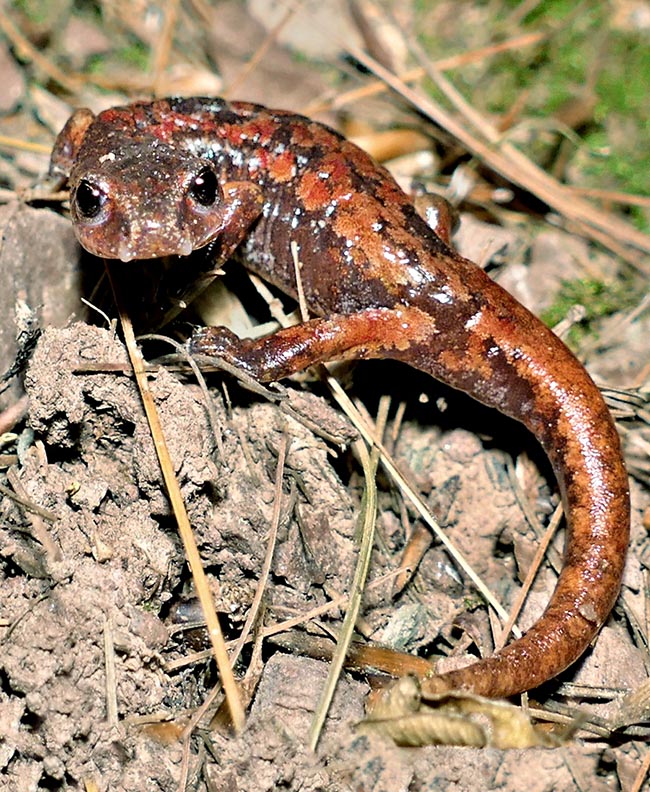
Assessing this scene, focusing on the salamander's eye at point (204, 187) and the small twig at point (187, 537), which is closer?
the small twig at point (187, 537)

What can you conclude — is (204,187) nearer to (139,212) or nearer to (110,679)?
(139,212)

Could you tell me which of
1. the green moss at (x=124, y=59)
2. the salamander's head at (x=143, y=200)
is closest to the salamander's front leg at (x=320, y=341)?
the salamander's head at (x=143, y=200)

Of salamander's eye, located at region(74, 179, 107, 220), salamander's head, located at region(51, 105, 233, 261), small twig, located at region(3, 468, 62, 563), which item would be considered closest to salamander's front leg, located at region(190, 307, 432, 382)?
salamander's head, located at region(51, 105, 233, 261)

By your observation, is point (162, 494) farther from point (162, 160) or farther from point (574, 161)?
point (574, 161)

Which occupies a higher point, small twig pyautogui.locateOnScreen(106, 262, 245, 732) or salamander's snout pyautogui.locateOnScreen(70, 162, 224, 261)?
salamander's snout pyautogui.locateOnScreen(70, 162, 224, 261)

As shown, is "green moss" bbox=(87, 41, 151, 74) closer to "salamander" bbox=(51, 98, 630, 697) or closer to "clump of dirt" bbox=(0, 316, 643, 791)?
"salamander" bbox=(51, 98, 630, 697)

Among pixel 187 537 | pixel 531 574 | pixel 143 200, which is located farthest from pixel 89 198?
pixel 531 574

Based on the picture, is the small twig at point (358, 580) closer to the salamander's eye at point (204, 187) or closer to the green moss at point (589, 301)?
the salamander's eye at point (204, 187)
